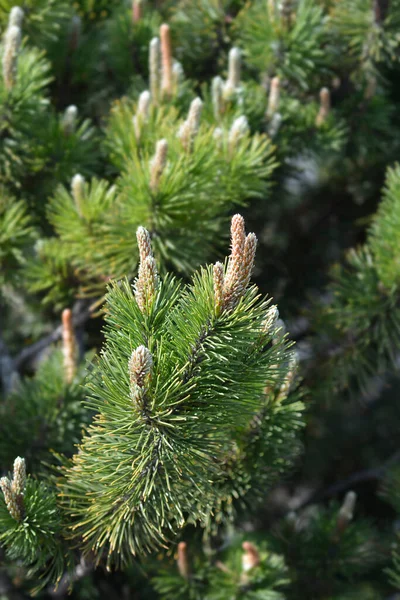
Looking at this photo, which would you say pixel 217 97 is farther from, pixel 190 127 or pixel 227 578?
pixel 227 578

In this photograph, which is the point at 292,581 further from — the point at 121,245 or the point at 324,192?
the point at 324,192

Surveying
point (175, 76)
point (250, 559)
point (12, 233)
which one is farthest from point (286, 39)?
point (250, 559)

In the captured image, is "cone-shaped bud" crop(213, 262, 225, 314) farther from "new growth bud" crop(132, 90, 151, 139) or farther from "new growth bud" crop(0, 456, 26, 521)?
"new growth bud" crop(132, 90, 151, 139)

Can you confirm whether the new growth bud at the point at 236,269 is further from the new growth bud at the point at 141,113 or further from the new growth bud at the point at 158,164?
the new growth bud at the point at 141,113

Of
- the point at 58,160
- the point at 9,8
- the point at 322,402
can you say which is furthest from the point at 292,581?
the point at 9,8

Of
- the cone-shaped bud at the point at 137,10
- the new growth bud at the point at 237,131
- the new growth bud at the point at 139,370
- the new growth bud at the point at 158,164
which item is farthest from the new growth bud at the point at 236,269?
the cone-shaped bud at the point at 137,10
